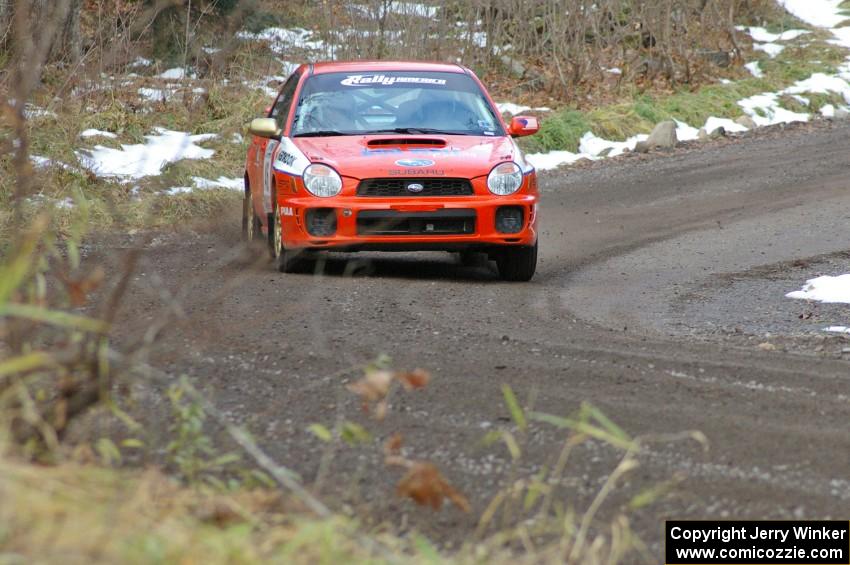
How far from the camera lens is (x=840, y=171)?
17281mm

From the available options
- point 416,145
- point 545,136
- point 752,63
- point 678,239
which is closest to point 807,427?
point 416,145

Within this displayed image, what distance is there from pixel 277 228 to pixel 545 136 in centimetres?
982

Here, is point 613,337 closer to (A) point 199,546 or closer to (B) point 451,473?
(B) point 451,473

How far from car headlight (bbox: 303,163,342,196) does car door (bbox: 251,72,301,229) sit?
0.61m

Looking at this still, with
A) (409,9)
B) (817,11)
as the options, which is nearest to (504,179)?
(409,9)

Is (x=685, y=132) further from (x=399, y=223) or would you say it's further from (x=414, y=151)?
(x=399, y=223)

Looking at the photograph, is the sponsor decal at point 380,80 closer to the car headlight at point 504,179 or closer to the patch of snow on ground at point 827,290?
the car headlight at point 504,179

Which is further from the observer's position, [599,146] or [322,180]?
[599,146]

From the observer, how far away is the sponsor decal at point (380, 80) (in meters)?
10.8

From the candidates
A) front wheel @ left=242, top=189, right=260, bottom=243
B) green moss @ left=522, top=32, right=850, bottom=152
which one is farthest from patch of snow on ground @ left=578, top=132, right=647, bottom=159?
front wheel @ left=242, top=189, right=260, bottom=243

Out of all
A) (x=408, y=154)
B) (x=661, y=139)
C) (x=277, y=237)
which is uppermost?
(x=408, y=154)

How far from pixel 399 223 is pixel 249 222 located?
2.59 m

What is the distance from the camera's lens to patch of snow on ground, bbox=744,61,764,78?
2588 centimetres

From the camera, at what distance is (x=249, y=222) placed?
38.7 ft
